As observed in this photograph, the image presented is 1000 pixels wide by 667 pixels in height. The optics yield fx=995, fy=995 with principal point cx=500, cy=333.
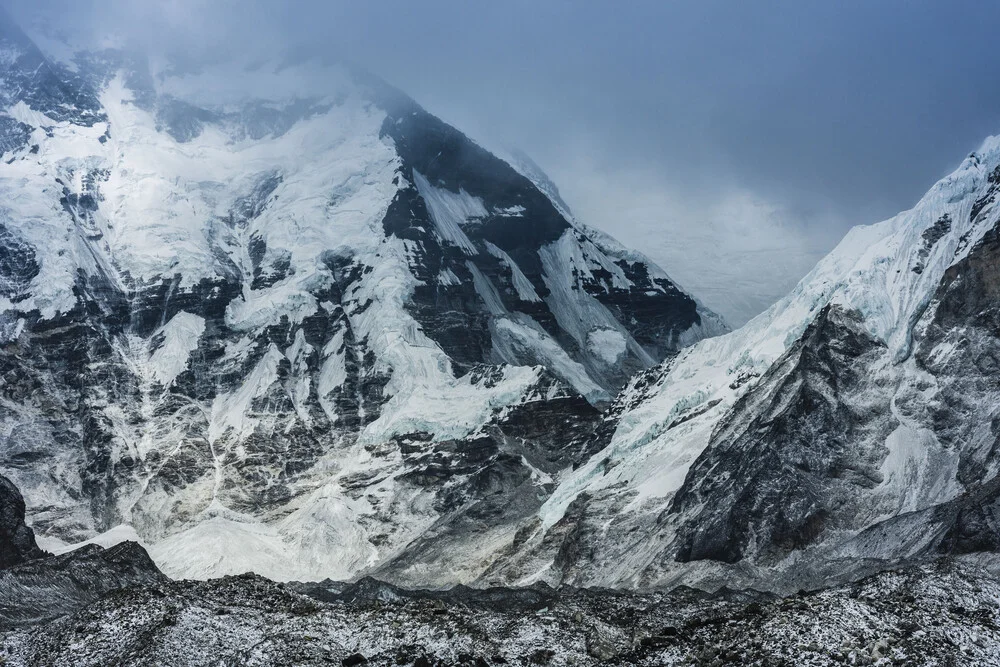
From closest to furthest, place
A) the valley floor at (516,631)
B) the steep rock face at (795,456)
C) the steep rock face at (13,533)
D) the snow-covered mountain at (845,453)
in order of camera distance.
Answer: the valley floor at (516,631) → the snow-covered mountain at (845,453) → the steep rock face at (13,533) → the steep rock face at (795,456)

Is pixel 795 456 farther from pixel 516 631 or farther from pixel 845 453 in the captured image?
pixel 516 631

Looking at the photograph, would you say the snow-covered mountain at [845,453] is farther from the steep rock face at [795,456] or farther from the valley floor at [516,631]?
the valley floor at [516,631]

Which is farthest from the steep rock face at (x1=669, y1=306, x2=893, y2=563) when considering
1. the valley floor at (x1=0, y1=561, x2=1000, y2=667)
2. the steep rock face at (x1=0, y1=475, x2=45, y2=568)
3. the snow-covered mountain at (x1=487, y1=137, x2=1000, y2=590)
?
the steep rock face at (x1=0, y1=475, x2=45, y2=568)

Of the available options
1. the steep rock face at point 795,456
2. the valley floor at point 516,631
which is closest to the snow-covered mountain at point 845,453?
the steep rock face at point 795,456

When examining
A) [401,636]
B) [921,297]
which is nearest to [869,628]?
[401,636]

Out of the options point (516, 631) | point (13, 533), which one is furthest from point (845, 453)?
point (13, 533)

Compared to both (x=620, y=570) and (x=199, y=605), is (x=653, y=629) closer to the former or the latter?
(x=199, y=605)
